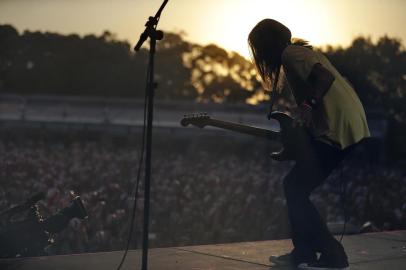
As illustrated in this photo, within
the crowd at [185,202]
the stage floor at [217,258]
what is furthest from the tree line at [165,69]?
the stage floor at [217,258]

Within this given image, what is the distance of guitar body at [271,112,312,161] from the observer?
13.9 feet

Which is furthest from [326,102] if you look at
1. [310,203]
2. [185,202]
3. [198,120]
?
[185,202]

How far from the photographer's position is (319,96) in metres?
4.06

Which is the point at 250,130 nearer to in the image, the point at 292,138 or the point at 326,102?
the point at 292,138

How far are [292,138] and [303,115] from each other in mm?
230

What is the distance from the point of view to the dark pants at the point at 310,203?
4277mm

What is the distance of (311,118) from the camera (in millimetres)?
4129

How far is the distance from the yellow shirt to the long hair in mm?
119

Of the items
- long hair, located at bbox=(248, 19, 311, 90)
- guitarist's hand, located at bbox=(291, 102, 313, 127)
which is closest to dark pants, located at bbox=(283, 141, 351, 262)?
guitarist's hand, located at bbox=(291, 102, 313, 127)

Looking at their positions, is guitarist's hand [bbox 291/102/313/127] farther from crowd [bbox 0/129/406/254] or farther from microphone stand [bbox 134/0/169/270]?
crowd [bbox 0/129/406/254]

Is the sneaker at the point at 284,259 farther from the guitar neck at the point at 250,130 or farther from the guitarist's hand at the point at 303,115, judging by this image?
the guitarist's hand at the point at 303,115

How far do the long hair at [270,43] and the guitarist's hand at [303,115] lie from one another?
0.86 feet

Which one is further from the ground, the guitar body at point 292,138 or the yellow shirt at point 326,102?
the yellow shirt at point 326,102

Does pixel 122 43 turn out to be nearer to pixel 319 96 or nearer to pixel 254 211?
pixel 254 211
